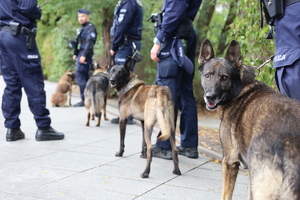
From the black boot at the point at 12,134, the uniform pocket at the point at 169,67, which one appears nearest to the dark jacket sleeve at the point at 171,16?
the uniform pocket at the point at 169,67

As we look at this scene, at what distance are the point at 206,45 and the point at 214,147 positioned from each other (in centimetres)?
318

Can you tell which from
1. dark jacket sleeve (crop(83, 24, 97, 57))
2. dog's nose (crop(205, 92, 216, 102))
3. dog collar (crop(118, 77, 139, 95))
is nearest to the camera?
dog's nose (crop(205, 92, 216, 102))

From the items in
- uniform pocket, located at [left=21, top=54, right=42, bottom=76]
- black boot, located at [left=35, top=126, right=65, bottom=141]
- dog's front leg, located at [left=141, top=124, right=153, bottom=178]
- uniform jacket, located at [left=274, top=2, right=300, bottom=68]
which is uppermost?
uniform jacket, located at [left=274, top=2, right=300, bottom=68]

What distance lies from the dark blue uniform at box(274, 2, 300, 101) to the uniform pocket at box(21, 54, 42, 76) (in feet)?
13.6

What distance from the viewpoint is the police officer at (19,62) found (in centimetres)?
579

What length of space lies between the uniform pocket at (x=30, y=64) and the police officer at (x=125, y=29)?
1875mm

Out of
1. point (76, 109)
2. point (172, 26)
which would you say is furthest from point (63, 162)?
point (76, 109)

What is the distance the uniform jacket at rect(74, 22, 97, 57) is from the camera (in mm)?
10781

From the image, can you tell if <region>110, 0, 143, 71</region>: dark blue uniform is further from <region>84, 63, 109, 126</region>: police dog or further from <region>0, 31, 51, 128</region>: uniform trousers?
<region>0, 31, 51, 128</region>: uniform trousers

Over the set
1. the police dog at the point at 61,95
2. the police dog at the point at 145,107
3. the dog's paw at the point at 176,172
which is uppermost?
the police dog at the point at 145,107

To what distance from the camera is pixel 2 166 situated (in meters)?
4.66

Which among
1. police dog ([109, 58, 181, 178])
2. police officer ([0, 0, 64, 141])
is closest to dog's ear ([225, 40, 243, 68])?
police dog ([109, 58, 181, 178])

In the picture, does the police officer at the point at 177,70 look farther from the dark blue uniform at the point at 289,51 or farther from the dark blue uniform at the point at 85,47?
the dark blue uniform at the point at 85,47

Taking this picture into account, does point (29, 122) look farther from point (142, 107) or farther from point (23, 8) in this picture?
point (142, 107)
